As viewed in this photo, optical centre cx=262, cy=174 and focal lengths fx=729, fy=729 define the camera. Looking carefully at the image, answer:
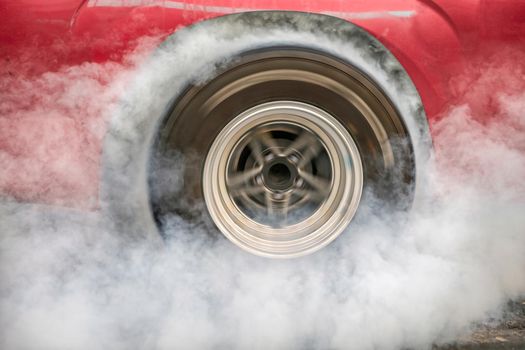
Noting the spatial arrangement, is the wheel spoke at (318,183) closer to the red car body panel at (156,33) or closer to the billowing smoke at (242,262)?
the billowing smoke at (242,262)

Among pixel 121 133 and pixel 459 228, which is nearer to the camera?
pixel 121 133

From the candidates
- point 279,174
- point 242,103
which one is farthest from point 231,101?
point 279,174

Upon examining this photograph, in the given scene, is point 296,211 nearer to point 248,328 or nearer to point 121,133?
point 248,328

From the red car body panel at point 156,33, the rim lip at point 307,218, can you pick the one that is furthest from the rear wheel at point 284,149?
the red car body panel at point 156,33

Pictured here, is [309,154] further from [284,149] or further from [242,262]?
[242,262]

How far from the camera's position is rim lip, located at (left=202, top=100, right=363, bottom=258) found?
9.10 feet

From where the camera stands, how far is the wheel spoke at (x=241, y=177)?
2.83 metres

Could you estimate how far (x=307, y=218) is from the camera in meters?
2.87

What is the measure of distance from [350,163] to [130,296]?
99cm

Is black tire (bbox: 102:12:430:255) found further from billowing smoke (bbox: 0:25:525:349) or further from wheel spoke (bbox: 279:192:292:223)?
wheel spoke (bbox: 279:192:292:223)

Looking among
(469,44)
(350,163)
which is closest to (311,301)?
(350,163)

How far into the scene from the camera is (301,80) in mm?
2744

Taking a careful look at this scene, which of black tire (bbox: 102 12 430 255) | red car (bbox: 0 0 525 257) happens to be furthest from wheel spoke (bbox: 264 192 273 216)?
black tire (bbox: 102 12 430 255)

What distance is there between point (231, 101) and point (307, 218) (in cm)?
55
